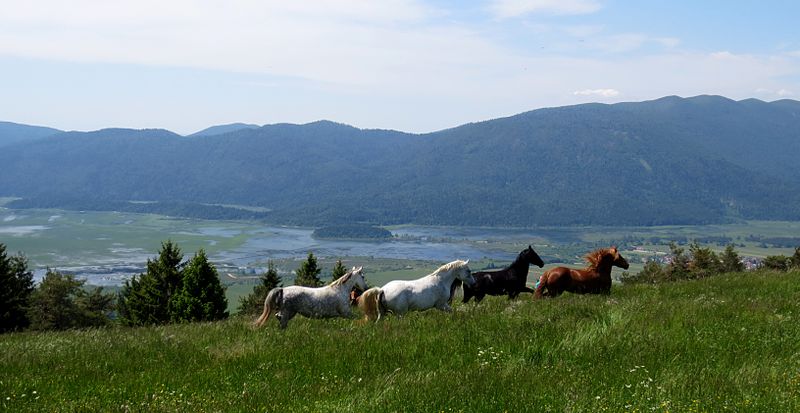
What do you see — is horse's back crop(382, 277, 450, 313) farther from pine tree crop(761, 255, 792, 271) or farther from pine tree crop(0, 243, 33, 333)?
pine tree crop(0, 243, 33, 333)

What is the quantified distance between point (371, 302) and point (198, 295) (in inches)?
1533

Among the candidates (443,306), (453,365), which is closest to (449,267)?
(443,306)

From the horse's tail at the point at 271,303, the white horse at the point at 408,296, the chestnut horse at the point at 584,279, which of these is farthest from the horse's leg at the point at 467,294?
the horse's tail at the point at 271,303

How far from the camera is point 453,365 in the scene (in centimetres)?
822

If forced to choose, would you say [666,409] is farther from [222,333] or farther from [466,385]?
[222,333]

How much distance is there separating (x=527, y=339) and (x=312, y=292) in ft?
17.9

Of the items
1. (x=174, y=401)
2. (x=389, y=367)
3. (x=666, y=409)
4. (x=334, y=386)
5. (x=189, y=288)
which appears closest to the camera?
(x=666, y=409)

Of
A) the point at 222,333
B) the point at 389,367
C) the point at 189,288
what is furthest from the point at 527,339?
the point at 189,288

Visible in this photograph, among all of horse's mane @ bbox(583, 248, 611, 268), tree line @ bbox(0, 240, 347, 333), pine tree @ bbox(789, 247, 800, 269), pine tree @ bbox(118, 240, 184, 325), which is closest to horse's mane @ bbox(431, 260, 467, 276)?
horse's mane @ bbox(583, 248, 611, 268)

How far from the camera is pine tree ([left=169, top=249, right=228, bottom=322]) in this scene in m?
47.0

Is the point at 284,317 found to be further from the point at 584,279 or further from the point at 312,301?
the point at 584,279

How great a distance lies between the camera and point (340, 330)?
37.4ft

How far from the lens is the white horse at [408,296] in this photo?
1358 cm

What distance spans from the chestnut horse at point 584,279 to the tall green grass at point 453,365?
4.38 metres
